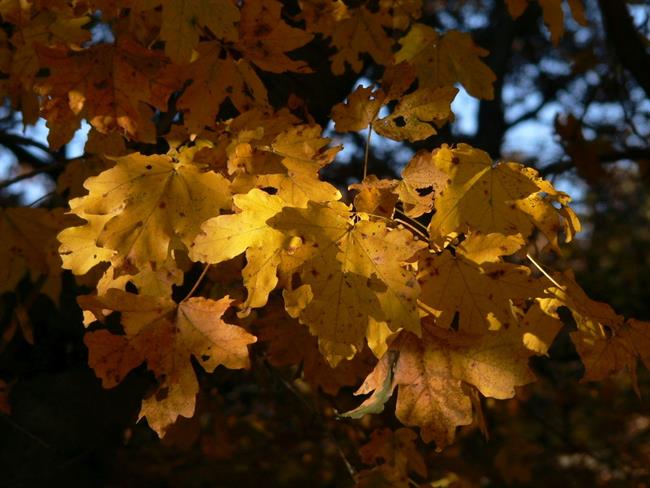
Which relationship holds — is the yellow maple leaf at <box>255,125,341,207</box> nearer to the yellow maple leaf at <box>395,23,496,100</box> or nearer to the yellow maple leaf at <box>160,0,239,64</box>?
the yellow maple leaf at <box>160,0,239,64</box>

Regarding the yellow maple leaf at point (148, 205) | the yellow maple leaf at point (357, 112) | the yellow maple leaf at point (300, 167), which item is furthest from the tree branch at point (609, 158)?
the yellow maple leaf at point (148, 205)

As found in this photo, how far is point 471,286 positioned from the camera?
1.33 meters

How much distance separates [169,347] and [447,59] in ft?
3.74

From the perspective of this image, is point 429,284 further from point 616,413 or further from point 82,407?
point 616,413

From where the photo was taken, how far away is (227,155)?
1542 mm

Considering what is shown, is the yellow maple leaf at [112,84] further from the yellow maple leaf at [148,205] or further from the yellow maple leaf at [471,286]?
the yellow maple leaf at [471,286]

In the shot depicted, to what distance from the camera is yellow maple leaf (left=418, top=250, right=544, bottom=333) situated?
4.36 feet

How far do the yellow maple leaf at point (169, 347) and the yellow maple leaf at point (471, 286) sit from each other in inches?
13.8

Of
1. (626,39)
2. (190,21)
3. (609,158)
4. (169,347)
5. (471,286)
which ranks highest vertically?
(190,21)

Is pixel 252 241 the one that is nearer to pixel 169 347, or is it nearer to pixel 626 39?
pixel 169 347

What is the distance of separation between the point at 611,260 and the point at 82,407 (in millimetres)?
5189

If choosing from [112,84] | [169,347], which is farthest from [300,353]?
[112,84]

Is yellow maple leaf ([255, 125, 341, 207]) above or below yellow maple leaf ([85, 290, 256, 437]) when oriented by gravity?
above

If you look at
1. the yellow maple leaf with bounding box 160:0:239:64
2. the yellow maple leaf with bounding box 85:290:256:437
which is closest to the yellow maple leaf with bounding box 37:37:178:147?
the yellow maple leaf with bounding box 160:0:239:64
